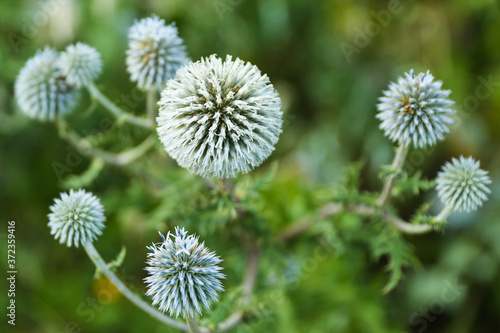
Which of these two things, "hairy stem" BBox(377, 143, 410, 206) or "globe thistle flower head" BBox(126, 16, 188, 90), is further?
"globe thistle flower head" BBox(126, 16, 188, 90)

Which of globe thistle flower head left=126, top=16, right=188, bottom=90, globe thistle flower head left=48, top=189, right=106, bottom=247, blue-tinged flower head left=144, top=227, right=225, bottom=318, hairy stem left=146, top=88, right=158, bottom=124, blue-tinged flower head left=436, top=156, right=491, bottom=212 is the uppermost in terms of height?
globe thistle flower head left=126, top=16, right=188, bottom=90

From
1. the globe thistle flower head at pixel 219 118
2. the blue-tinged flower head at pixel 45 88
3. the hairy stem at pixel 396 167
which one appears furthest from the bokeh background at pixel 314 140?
the globe thistle flower head at pixel 219 118

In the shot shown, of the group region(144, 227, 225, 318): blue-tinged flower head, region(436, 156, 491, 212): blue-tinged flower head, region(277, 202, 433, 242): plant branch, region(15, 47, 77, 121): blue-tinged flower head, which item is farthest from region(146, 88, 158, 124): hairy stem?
region(436, 156, 491, 212): blue-tinged flower head

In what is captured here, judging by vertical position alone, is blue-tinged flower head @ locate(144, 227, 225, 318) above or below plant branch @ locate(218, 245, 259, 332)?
below

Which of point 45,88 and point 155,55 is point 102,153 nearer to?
point 45,88

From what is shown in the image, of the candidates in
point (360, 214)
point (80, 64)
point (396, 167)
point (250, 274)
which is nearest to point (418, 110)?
point (396, 167)

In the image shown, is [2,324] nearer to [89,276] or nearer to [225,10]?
[89,276]

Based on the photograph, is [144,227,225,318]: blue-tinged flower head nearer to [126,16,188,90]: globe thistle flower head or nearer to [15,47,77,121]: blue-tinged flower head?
[126,16,188,90]: globe thistle flower head
